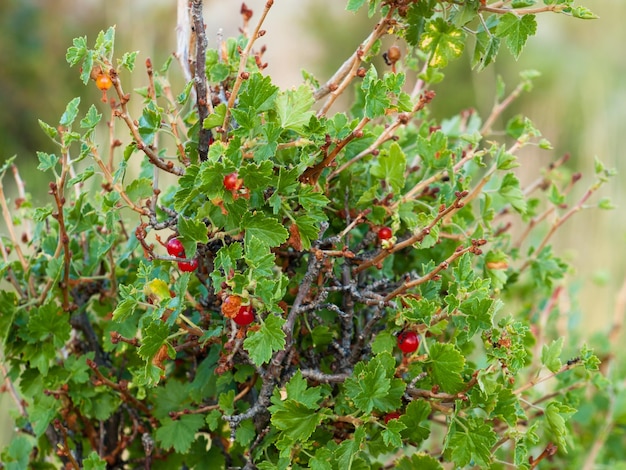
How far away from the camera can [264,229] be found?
70 centimetres

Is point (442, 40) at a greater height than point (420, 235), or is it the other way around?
point (442, 40)

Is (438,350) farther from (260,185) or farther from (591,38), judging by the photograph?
(591,38)

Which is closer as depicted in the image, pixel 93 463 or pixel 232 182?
pixel 232 182

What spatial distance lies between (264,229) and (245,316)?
8cm

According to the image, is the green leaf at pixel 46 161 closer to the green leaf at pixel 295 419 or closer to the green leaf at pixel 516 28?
the green leaf at pixel 295 419

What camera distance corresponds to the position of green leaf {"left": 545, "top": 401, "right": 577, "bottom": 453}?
0.75 m

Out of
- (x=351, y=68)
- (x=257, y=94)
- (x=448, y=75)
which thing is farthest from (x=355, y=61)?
(x=448, y=75)

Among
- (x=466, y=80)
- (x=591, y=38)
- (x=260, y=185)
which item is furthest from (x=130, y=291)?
(x=466, y=80)

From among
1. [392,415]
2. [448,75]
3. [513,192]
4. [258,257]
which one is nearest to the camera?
[258,257]

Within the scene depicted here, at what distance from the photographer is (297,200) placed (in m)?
0.76

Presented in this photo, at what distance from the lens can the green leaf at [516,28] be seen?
0.71m

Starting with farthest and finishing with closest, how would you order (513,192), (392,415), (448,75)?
(448,75), (513,192), (392,415)

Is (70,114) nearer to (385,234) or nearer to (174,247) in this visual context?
(174,247)

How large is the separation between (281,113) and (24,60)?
568 cm
